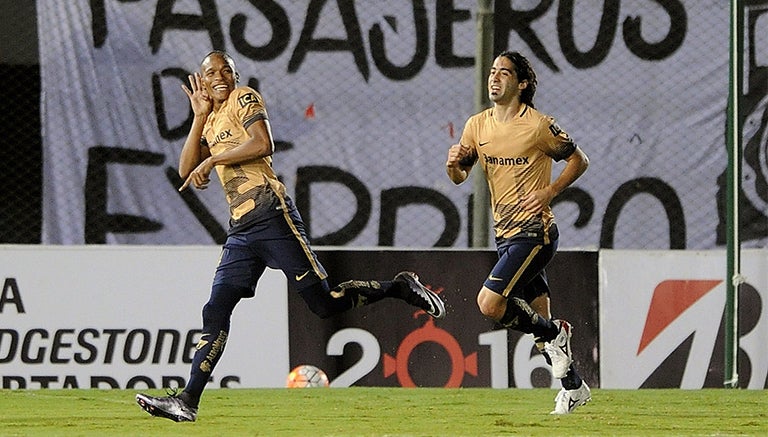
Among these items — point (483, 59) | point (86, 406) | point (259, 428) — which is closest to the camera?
point (259, 428)

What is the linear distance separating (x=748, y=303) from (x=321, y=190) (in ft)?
11.6

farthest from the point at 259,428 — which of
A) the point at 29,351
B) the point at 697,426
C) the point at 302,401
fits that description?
the point at 29,351

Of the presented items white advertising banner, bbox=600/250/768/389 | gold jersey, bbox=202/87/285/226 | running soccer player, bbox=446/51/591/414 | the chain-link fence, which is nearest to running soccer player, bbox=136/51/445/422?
gold jersey, bbox=202/87/285/226

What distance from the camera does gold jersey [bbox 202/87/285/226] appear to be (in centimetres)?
785

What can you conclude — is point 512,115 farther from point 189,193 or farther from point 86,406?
point 189,193

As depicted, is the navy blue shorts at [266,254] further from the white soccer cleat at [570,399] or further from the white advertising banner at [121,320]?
the white advertising banner at [121,320]

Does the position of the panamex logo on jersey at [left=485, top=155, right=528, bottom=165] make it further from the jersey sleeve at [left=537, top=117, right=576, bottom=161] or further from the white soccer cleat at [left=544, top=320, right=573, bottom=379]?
the white soccer cleat at [left=544, top=320, right=573, bottom=379]

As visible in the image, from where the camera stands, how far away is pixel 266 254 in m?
7.85

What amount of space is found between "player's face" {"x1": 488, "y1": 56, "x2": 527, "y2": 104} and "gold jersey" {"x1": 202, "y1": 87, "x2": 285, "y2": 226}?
1288mm

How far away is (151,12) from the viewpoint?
12336mm

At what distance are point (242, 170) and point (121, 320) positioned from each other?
330 cm

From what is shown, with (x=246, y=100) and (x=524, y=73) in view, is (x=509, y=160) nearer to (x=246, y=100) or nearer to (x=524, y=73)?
(x=524, y=73)

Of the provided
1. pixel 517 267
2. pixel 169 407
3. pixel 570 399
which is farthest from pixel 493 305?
pixel 169 407

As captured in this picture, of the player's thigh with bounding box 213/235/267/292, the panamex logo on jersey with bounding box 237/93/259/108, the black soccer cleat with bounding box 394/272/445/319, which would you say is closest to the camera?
the player's thigh with bounding box 213/235/267/292
